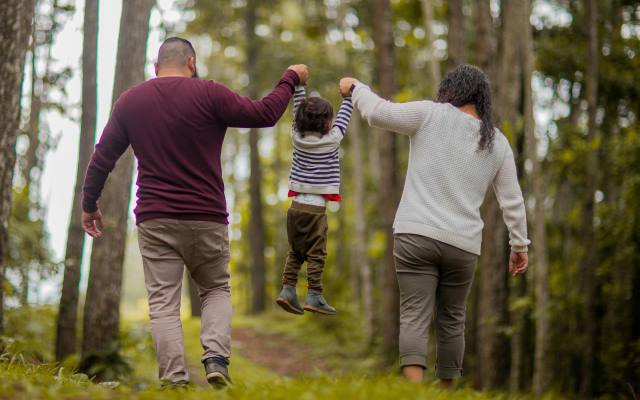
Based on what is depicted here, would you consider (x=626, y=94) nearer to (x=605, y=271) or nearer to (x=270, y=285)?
(x=605, y=271)

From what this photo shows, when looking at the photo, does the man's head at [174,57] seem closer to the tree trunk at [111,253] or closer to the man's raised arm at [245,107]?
the man's raised arm at [245,107]

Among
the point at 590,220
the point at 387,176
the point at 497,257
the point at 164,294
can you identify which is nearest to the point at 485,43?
the point at 590,220

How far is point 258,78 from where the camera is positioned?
22.8m

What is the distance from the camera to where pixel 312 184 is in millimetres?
5664

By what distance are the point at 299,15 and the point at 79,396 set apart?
1918cm

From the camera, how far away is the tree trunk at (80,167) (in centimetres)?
938

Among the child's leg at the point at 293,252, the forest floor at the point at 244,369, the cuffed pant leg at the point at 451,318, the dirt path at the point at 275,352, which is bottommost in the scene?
the dirt path at the point at 275,352

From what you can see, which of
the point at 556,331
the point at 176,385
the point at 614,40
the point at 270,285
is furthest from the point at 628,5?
the point at 270,285

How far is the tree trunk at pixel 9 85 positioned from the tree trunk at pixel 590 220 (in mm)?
8138

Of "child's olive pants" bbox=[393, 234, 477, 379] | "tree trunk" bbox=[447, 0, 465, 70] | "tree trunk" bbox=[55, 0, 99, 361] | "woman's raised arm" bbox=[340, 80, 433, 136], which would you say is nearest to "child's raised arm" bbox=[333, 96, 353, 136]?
"woman's raised arm" bbox=[340, 80, 433, 136]

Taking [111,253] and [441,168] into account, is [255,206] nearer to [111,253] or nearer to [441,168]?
[111,253]

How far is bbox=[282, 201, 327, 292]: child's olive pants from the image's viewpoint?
5.71 metres

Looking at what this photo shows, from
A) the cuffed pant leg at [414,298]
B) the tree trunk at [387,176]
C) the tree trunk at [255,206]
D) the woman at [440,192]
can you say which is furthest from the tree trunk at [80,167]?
the tree trunk at [255,206]

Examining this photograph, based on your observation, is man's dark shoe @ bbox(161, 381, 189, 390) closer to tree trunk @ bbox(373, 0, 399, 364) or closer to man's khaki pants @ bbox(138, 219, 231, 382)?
man's khaki pants @ bbox(138, 219, 231, 382)
